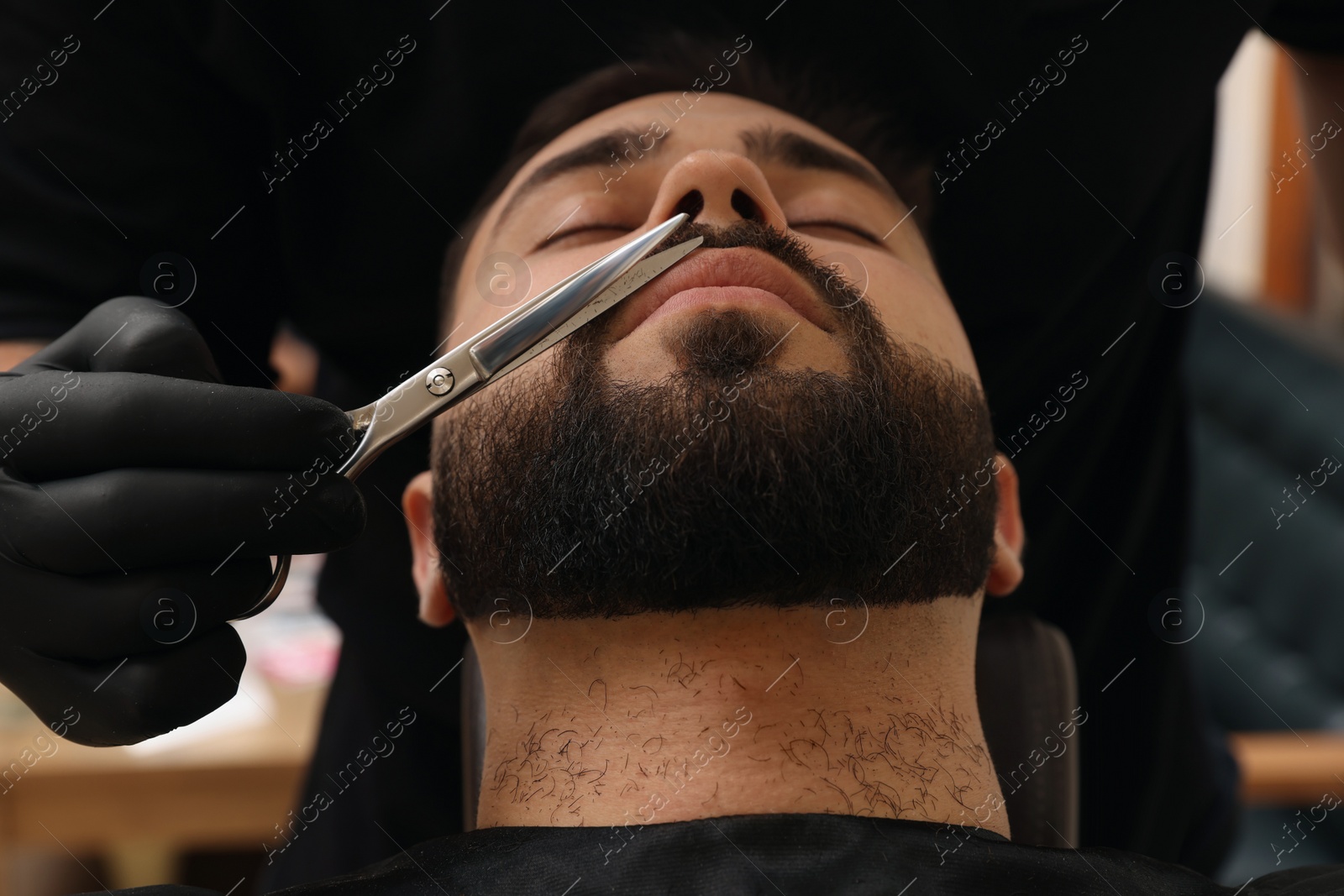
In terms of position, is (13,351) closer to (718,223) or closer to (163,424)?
(163,424)

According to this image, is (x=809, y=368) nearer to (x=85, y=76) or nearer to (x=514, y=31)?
(x=514, y=31)

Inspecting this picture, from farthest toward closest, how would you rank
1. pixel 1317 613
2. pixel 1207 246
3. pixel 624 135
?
pixel 1207 246 < pixel 1317 613 < pixel 624 135

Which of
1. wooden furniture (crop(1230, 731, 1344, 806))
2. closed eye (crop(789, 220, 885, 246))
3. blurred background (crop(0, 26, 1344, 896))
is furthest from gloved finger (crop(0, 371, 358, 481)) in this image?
wooden furniture (crop(1230, 731, 1344, 806))

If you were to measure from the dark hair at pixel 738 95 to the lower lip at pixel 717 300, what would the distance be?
418 millimetres

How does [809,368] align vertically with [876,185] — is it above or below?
below

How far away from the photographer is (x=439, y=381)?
903mm

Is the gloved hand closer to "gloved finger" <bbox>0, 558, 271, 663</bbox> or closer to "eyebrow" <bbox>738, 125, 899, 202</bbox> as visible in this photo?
"gloved finger" <bbox>0, 558, 271, 663</bbox>

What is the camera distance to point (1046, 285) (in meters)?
1.40

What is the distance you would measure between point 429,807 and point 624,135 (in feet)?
3.70

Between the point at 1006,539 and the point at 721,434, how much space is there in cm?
50

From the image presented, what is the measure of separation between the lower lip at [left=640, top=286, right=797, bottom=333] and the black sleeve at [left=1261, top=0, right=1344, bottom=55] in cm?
90

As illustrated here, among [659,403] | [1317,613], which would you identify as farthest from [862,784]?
[1317,613]

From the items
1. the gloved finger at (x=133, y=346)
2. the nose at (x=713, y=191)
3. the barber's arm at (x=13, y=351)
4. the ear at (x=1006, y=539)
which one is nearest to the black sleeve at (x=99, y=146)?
the barber's arm at (x=13, y=351)

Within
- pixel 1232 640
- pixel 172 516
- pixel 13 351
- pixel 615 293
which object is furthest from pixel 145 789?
pixel 1232 640
